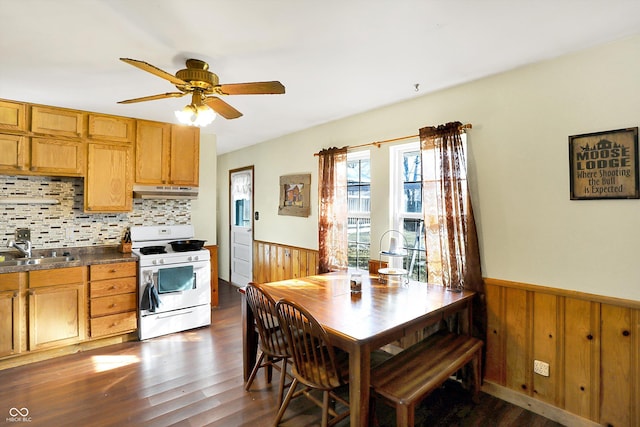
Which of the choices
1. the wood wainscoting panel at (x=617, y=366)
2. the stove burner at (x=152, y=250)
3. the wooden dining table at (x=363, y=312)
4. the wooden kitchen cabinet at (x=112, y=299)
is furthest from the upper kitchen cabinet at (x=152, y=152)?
the wood wainscoting panel at (x=617, y=366)

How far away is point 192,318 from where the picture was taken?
144 inches

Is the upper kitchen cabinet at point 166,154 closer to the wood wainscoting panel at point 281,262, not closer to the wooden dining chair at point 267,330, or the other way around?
the wood wainscoting panel at point 281,262

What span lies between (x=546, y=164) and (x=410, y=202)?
3.73 feet

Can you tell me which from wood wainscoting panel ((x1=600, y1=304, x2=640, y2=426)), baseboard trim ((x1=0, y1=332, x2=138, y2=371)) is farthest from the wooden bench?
baseboard trim ((x1=0, y1=332, x2=138, y2=371))

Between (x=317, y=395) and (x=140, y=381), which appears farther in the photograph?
(x=140, y=381)

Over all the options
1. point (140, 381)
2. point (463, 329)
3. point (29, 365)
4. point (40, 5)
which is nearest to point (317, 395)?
point (463, 329)

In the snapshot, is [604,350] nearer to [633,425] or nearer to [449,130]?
[633,425]

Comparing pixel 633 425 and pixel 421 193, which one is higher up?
pixel 421 193

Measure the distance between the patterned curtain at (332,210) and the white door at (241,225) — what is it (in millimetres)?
1889

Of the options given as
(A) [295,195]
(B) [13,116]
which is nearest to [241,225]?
(A) [295,195]

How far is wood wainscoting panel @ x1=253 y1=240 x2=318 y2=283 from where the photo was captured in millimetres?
4055

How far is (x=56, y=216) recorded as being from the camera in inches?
136

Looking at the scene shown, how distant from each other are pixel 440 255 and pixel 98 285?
3.25 metres

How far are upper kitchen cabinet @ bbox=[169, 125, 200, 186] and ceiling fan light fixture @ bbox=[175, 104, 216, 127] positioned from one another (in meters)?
2.03
